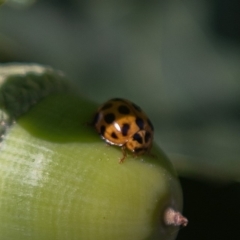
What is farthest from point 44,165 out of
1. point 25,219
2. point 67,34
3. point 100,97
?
point 67,34

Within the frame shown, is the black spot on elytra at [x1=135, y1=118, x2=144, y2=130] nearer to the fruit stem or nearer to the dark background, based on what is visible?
the fruit stem

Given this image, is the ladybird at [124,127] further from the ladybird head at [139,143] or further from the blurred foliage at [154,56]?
the blurred foliage at [154,56]

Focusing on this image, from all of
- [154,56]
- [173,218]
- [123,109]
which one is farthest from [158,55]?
[173,218]

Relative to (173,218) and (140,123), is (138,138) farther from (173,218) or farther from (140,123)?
(173,218)

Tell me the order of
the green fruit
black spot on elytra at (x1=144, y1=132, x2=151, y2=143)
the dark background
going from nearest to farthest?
1. the green fruit
2. black spot on elytra at (x1=144, y1=132, x2=151, y2=143)
3. the dark background

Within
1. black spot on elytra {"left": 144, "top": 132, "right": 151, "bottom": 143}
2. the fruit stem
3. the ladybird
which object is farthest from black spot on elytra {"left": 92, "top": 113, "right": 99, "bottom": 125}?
the fruit stem

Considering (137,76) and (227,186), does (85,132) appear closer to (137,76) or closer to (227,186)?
(227,186)

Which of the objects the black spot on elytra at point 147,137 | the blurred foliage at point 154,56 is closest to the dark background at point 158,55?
the blurred foliage at point 154,56
